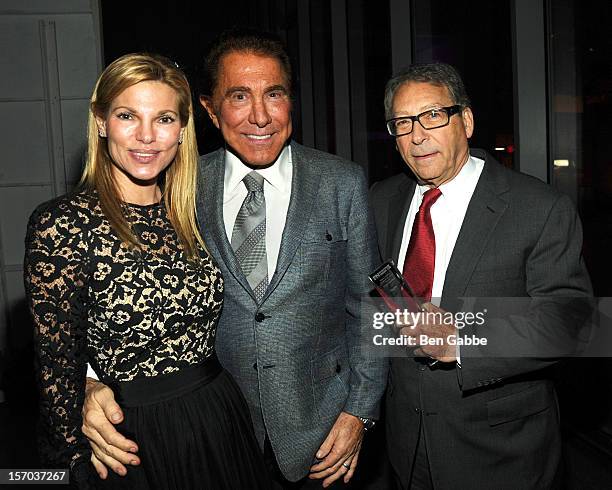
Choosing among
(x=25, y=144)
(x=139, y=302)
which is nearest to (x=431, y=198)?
(x=139, y=302)

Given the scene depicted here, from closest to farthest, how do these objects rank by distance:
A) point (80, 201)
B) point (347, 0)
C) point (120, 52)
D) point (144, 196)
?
point (80, 201) < point (144, 196) < point (347, 0) < point (120, 52)

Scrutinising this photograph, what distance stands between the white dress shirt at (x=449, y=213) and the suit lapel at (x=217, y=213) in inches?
22.9

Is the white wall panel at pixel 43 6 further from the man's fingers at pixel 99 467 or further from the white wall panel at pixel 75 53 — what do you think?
the man's fingers at pixel 99 467

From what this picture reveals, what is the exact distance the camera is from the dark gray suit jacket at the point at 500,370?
188 cm

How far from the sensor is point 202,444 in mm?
1883

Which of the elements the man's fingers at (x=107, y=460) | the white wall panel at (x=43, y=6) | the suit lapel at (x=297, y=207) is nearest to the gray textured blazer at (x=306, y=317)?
the suit lapel at (x=297, y=207)

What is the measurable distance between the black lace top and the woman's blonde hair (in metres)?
0.05

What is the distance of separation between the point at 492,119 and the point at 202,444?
3.95m

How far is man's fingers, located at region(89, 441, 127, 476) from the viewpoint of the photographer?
1725mm

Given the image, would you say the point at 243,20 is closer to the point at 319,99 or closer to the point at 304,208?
the point at 319,99

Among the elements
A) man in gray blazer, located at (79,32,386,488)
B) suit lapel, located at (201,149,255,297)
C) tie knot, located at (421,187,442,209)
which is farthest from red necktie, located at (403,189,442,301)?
suit lapel, located at (201,149,255,297)

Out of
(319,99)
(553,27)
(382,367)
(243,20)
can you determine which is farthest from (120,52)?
(382,367)

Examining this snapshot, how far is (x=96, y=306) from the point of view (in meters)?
1.72

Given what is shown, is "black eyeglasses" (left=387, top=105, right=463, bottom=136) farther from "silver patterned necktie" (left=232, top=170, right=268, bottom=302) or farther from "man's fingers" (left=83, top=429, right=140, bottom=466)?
"man's fingers" (left=83, top=429, right=140, bottom=466)
